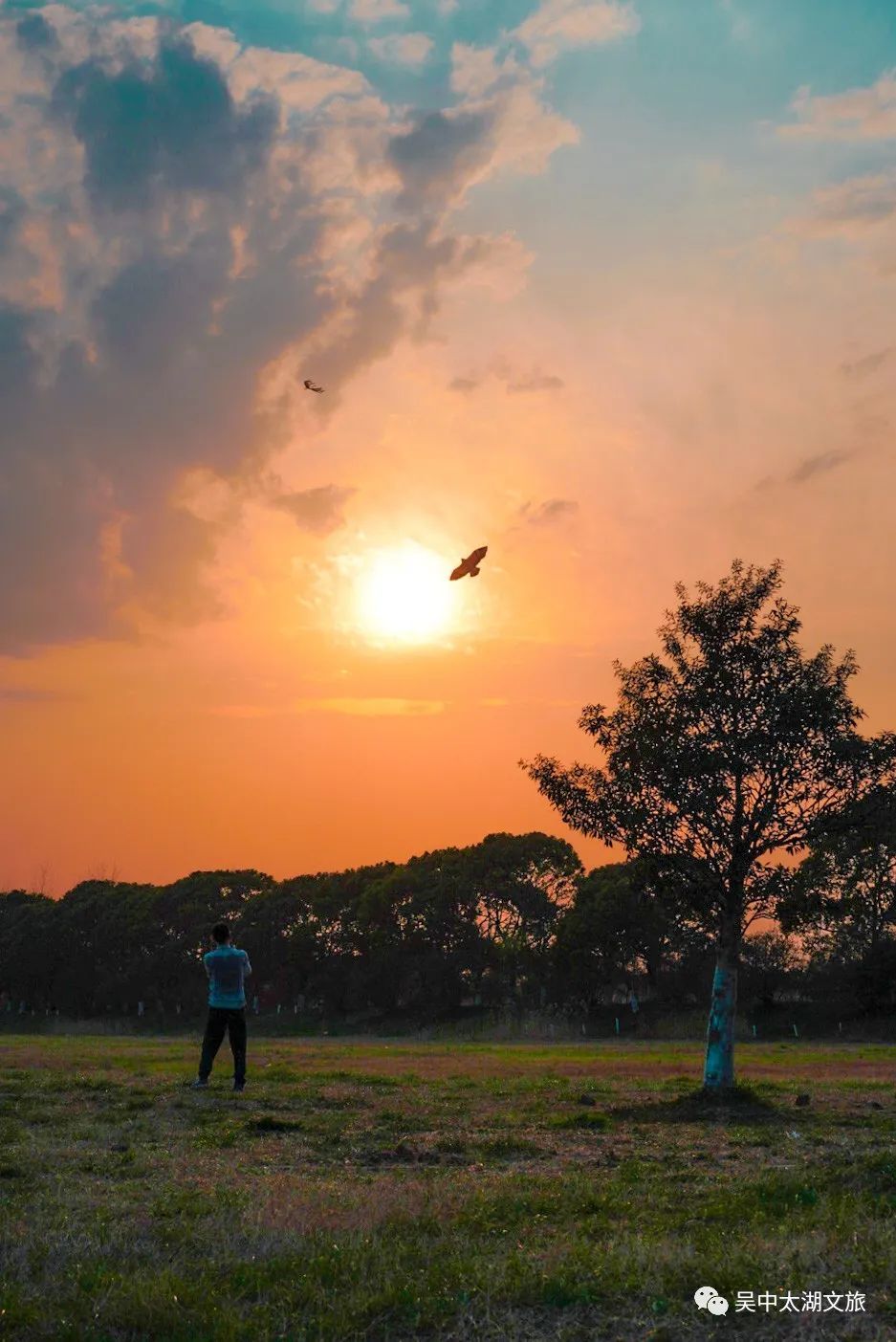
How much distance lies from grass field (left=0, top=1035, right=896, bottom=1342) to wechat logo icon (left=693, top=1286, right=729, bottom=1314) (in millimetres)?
76

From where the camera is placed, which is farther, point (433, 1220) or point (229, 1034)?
point (229, 1034)

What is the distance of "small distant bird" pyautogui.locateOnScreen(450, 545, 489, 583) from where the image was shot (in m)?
21.9

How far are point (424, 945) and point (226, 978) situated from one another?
6763 centimetres

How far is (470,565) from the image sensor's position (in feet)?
72.8

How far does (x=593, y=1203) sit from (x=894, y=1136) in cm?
718

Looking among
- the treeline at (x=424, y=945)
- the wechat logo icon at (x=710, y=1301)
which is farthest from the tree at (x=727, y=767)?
the treeline at (x=424, y=945)

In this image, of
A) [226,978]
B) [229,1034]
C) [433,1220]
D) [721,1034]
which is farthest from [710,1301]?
[721,1034]

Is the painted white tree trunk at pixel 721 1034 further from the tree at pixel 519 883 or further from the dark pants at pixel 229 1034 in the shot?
the tree at pixel 519 883

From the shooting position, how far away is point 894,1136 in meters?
14.9

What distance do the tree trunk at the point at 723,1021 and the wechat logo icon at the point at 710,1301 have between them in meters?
14.2

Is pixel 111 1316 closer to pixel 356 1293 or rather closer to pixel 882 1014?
pixel 356 1293

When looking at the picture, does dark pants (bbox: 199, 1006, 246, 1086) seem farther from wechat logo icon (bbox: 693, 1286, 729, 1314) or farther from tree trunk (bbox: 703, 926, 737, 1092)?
wechat logo icon (bbox: 693, 1286, 729, 1314)

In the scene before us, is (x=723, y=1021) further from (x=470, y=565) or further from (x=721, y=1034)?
(x=470, y=565)

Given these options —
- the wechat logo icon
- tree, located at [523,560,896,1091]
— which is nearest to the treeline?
tree, located at [523,560,896,1091]
